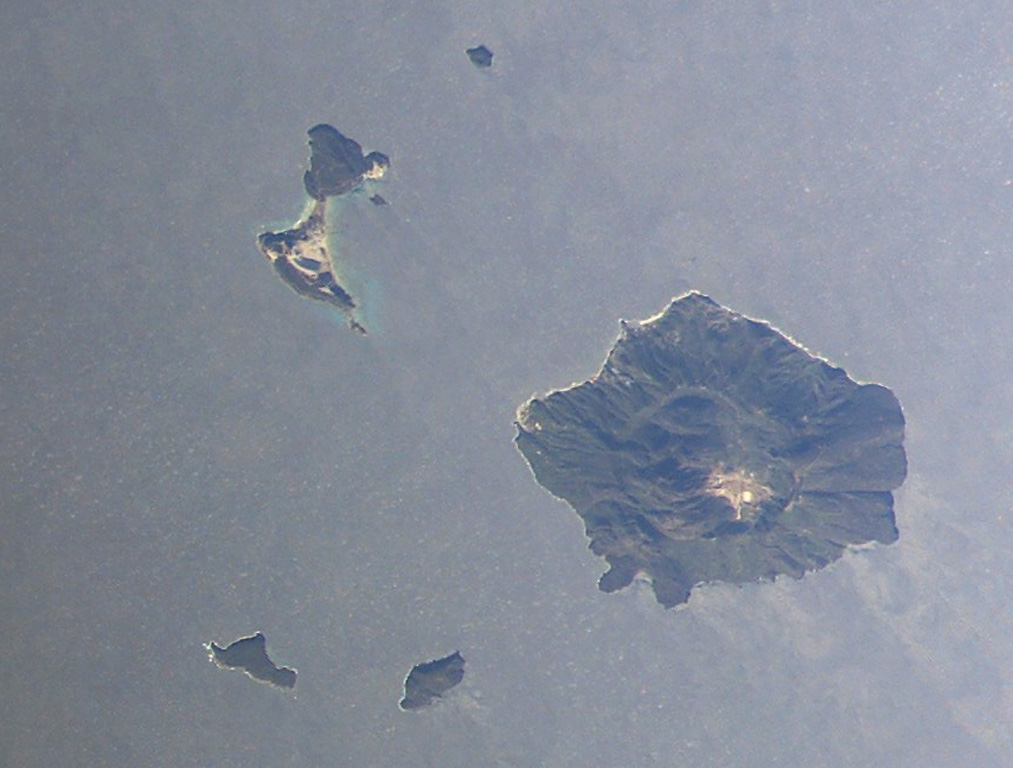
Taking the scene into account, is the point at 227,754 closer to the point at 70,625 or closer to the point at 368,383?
Result: the point at 70,625

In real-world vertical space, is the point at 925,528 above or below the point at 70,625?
above

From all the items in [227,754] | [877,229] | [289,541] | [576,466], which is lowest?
[227,754]

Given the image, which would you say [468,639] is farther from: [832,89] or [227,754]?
[832,89]

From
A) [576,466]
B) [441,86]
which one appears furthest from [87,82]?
[576,466]

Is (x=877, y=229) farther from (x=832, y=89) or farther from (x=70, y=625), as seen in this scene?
(x=70, y=625)

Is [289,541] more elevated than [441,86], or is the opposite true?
[441,86]

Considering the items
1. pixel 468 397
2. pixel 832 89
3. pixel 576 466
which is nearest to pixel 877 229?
pixel 832 89

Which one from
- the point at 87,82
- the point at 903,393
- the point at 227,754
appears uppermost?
the point at 87,82
